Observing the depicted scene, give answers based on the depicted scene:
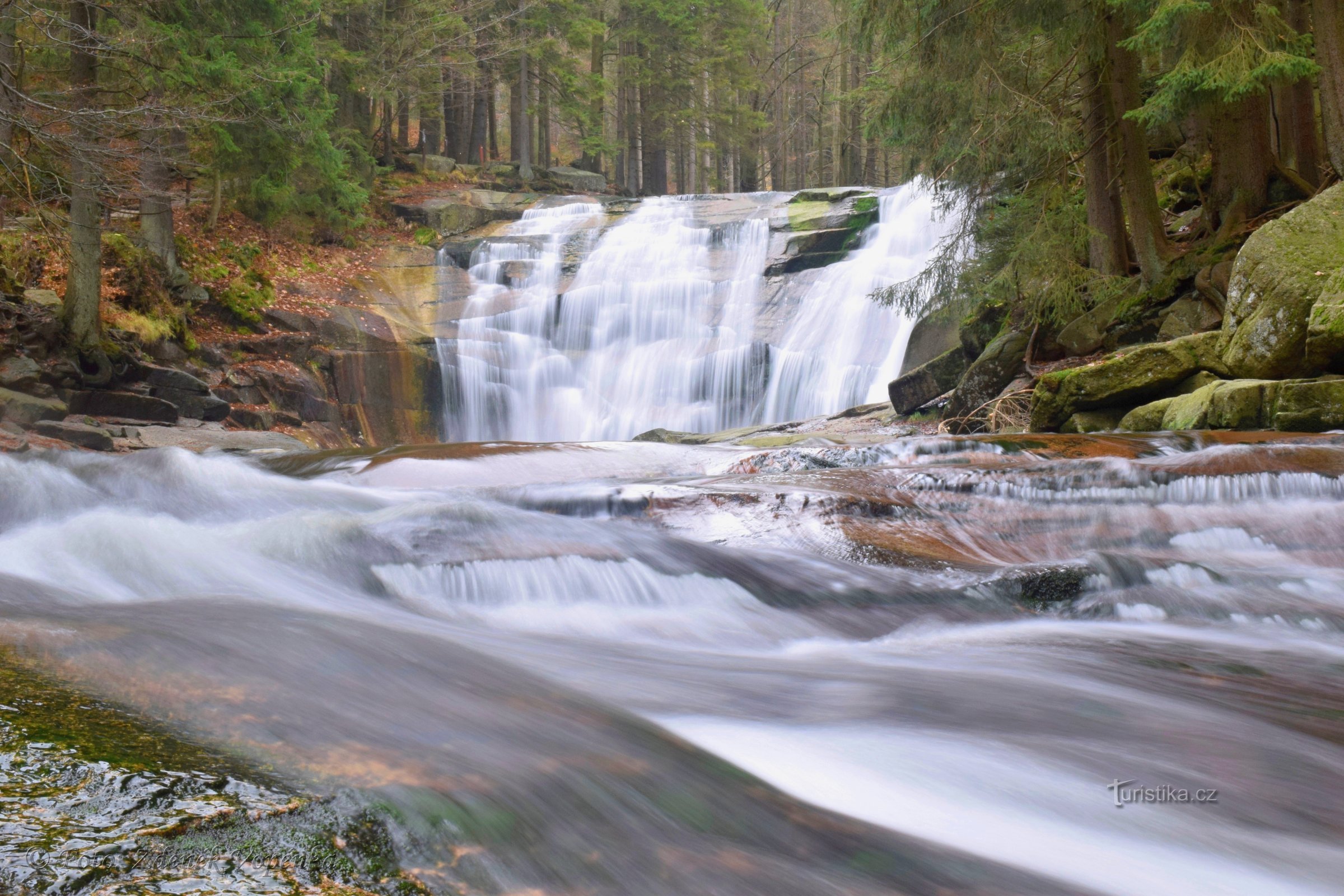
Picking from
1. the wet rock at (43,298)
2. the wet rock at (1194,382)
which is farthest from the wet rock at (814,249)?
the wet rock at (43,298)

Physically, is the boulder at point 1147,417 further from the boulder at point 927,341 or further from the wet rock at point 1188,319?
the boulder at point 927,341

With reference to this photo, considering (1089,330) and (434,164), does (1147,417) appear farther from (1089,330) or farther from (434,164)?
(434,164)

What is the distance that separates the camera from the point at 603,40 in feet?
104

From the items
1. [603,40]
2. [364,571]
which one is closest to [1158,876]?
[364,571]

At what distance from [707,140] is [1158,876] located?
3508 centimetres

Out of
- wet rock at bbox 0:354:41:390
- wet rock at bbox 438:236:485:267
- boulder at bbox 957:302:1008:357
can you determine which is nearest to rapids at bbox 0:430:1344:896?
wet rock at bbox 0:354:41:390

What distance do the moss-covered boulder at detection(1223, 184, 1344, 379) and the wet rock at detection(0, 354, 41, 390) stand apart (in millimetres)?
12844

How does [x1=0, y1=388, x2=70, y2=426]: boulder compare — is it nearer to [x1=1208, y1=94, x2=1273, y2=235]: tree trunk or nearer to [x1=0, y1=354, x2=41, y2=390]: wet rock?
[x1=0, y1=354, x2=41, y2=390]: wet rock

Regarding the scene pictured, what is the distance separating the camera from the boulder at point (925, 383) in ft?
41.6

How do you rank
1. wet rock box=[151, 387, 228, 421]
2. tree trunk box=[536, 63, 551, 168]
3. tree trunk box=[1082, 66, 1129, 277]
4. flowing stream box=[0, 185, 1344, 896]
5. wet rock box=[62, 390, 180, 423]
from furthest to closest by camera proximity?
1. tree trunk box=[536, 63, 551, 168]
2. wet rock box=[151, 387, 228, 421]
3. wet rock box=[62, 390, 180, 423]
4. tree trunk box=[1082, 66, 1129, 277]
5. flowing stream box=[0, 185, 1344, 896]

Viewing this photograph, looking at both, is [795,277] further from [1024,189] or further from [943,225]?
[1024,189]

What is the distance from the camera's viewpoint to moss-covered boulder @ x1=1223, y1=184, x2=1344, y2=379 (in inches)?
290

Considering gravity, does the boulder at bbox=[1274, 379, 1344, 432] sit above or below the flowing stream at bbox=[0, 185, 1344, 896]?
above

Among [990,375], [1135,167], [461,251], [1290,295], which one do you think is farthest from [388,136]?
[1290,295]
